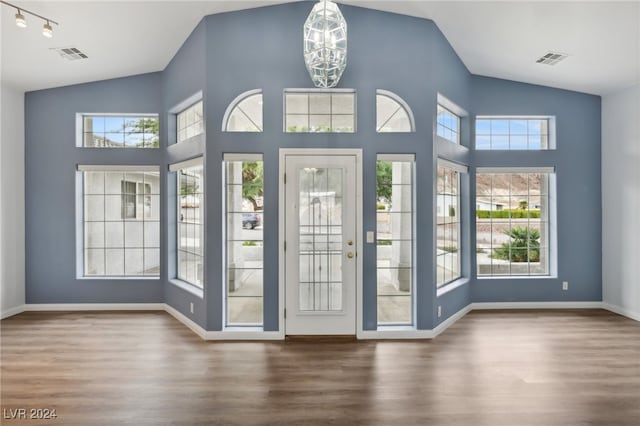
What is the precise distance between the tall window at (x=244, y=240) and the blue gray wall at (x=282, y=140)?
0.15 metres

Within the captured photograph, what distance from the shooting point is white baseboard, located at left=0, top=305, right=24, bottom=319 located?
444 centimetres

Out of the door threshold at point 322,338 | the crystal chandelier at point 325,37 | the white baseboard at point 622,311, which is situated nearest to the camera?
the crystal chandelier at point 325,37

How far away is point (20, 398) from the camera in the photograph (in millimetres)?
2559

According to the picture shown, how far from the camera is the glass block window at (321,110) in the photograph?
377 cm

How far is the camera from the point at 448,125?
4.43 metres

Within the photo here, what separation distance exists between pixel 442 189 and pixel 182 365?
11.6ft

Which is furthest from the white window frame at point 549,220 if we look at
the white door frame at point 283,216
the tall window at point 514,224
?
the white door frame at point 283,216

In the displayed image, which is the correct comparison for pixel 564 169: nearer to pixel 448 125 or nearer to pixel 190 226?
pixel 448 125

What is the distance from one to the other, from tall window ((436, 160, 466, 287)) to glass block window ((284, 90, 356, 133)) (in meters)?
1.30

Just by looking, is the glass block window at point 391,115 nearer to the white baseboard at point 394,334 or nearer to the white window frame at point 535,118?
the white window frame at point 535,118

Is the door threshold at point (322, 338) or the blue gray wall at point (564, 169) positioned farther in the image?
the blue gray wall at point (564, 169)

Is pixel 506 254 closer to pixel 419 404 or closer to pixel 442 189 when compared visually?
pixel 442 189

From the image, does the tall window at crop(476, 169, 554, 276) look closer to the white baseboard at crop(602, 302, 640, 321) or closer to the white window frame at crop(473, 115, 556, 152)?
the white window frame at crop(473, 115, 556, 152)

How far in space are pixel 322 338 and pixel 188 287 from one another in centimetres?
186
